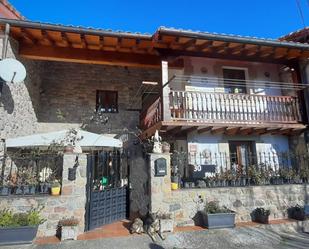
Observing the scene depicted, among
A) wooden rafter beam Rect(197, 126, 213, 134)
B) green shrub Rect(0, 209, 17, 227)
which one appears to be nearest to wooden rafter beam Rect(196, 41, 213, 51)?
wooden rafter beam Rect(197, 126, 213, 134)

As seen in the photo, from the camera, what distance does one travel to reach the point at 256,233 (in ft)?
20.1

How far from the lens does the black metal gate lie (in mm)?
6383

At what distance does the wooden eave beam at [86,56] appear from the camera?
8430 mm

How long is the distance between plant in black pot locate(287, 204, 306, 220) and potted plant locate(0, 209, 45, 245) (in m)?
6.44

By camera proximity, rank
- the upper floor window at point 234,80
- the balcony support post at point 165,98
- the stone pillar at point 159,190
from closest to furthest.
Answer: the stone pillar at point 159,190
the balcony support post at point 165,98
the upper floor window at point 234,80

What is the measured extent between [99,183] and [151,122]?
3.23 meters

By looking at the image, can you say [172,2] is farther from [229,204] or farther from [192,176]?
[229,204]

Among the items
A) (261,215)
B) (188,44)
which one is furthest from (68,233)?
(188,44)

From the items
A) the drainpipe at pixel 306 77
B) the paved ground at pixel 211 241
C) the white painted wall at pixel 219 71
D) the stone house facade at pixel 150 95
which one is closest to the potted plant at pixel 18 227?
the paved ground at pixel 211 241

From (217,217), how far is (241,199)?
1.06 meters

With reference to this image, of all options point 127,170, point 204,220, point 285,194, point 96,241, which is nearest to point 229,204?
point 204,220

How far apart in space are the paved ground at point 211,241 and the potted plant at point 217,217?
0.17 metres

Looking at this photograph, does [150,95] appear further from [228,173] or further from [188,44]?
[228,173]

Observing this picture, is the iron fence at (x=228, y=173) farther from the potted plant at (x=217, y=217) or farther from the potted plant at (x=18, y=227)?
the potted plant at (x=18, y=227)
